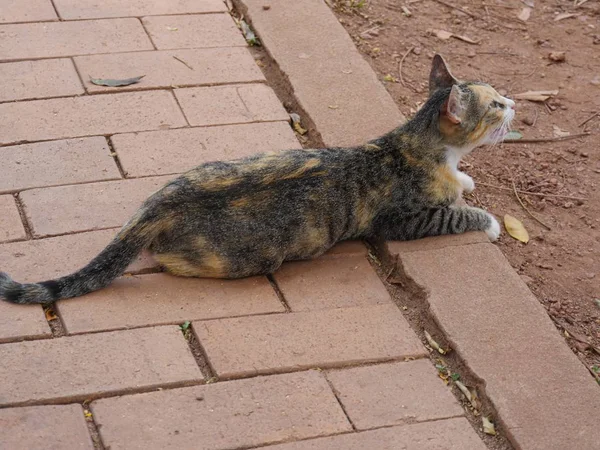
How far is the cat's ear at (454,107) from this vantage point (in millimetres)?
4785

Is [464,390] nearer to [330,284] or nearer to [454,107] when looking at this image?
[330,284]

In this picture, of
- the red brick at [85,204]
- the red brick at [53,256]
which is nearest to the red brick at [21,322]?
the red brick at [53,256]

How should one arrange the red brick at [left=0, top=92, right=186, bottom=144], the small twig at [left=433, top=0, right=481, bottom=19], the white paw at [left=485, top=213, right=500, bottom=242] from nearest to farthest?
the white paw at [left=485, top=213, right=500, bottom=242] < the red brick at [left=0, top=92, right=186, bottom=144] < the small twig at [left=433, top=0, right=481, bottom=19]

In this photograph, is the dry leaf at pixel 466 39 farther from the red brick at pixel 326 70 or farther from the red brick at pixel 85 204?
the red brick at pixel 85 204

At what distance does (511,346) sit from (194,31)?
10.4 feet

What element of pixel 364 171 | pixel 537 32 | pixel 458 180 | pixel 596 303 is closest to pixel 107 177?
pixel 364 171

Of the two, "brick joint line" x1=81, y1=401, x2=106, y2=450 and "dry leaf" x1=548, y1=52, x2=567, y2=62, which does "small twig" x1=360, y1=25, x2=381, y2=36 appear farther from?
"brick joint line" x1=81, y1=401, x2=106, y2=450

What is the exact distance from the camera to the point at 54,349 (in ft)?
13.1

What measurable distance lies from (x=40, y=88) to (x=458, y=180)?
245 centimetres

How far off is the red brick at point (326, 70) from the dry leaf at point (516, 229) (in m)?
0.87

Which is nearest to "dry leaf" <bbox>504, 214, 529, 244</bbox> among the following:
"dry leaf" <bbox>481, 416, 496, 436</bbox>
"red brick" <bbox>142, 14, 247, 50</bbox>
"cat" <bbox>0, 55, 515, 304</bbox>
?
"cat" <bbox>0, 55, 515, 304</bbox>

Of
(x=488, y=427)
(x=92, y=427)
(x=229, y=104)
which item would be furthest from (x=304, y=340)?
(x=229, y=104)

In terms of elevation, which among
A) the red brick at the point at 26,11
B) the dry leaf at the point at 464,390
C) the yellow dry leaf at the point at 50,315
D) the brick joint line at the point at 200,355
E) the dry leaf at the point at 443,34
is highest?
the dry leaf at the point at 464,390

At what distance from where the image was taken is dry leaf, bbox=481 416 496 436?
389 centimetres
